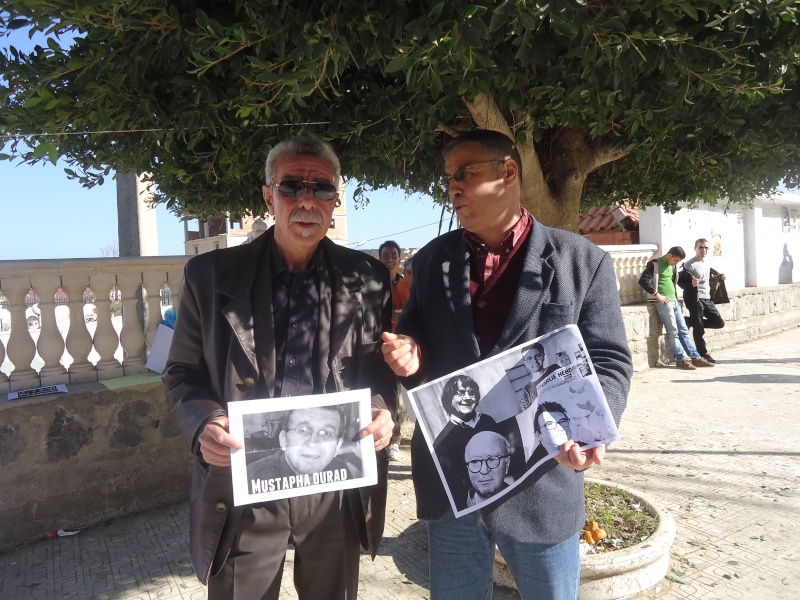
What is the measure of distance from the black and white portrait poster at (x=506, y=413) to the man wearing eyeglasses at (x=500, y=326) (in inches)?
3.5

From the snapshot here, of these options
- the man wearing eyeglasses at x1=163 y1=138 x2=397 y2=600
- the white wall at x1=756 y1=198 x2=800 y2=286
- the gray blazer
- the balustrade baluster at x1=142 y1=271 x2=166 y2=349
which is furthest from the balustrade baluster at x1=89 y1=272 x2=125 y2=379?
the white wall at x1=756 y1=198 x2=800 y2=286

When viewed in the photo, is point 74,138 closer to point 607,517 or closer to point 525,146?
point 525,146

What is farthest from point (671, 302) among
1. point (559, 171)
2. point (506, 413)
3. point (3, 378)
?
point (3, 378)

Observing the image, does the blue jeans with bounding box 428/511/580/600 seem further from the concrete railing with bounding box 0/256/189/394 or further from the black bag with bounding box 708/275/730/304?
the black bag with bounding box 708/275/730/304

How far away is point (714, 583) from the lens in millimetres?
3223

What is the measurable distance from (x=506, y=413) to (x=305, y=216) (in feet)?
3.18

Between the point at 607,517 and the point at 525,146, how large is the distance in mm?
2397

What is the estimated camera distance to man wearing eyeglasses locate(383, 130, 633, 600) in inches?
69.2

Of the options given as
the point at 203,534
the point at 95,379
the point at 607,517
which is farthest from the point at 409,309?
the point at 95,379

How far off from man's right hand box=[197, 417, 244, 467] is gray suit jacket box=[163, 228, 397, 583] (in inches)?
2.5

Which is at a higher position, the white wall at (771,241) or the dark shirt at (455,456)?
the white wall at (771,241)

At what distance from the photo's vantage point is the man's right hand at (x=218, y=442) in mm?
1611

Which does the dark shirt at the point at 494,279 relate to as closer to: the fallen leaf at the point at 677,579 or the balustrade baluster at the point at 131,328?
the fallen leaf at the point at 677,579

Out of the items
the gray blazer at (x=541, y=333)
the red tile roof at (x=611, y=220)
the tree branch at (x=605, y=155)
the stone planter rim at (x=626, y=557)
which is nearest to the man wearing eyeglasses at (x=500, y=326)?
the gray blazer at (x=541, y=333)
